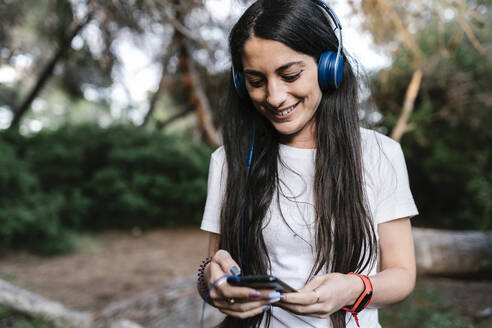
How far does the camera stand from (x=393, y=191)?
143 cm

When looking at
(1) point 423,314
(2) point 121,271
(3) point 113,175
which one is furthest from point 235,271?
(3) point 113,175

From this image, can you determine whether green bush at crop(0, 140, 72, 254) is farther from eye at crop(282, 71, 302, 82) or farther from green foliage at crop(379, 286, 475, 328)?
eye at crop(282, 71, 302, 82)

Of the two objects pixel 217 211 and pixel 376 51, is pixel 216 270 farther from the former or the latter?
pixel 376 51

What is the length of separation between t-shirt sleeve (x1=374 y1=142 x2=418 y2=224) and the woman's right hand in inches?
22.3

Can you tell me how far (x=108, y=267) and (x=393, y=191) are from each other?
5990mm

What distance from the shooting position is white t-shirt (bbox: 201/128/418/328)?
1.42 metres

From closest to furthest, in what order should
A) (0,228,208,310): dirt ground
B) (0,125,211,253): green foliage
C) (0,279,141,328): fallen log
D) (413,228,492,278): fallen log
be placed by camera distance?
(0,279,141,328): fallen log → (413,228,492,278): fallen log → (0,228,208,310): dirt ground → (0,125,211,253): green foliage

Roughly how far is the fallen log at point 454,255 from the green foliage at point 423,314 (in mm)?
337

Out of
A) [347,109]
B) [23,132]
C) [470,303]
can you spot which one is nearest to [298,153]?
[347,109]

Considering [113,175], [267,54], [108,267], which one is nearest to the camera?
[267,54]

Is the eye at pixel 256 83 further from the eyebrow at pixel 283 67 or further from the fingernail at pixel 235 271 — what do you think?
the fingernail at pixel 235 271

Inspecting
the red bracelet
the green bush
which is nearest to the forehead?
the red bracelet

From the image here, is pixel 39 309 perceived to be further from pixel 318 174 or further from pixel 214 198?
pixel 318 174

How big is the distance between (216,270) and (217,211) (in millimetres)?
361
